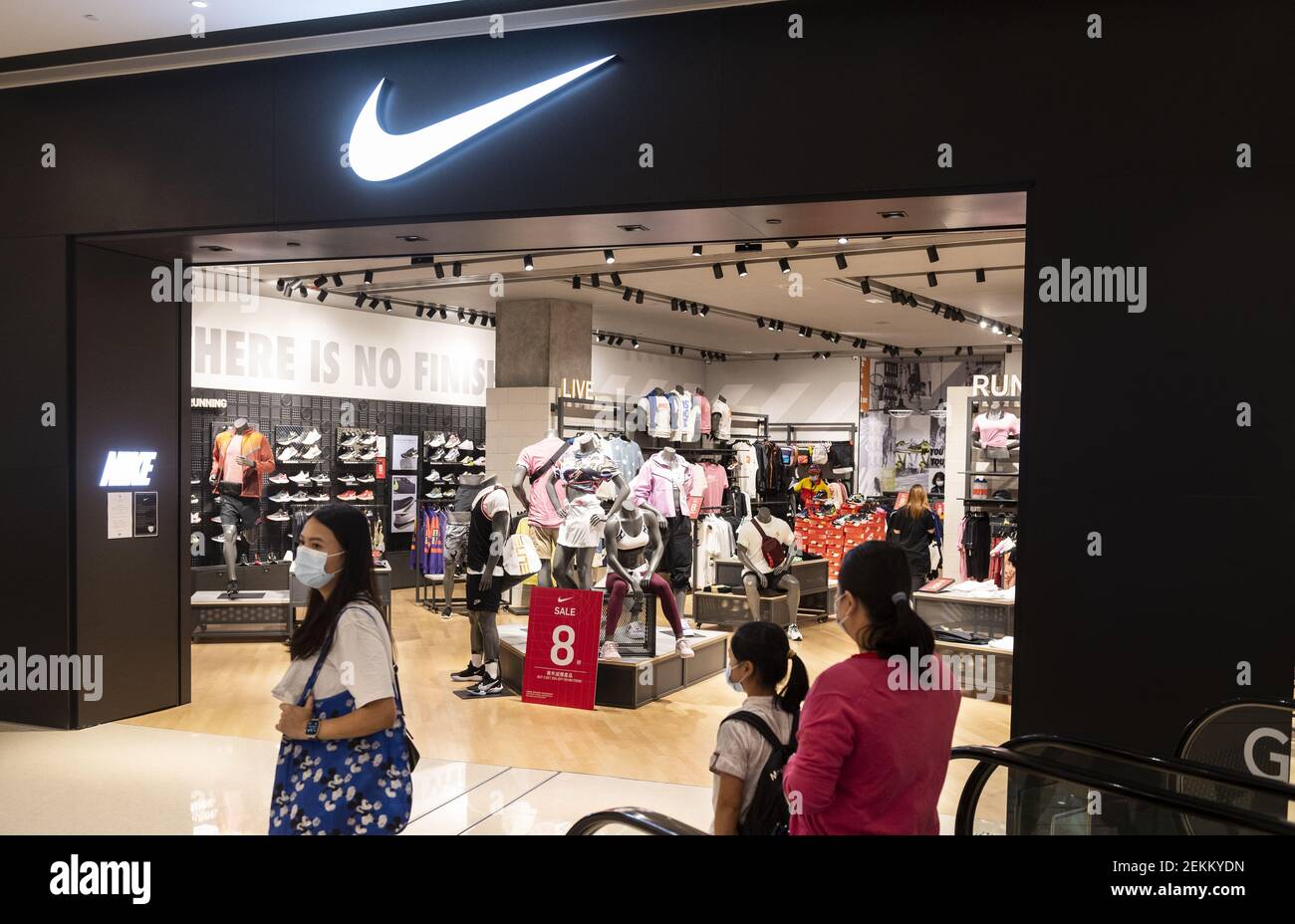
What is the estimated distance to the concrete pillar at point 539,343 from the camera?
464 inches

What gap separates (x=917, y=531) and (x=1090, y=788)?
7.37 metres

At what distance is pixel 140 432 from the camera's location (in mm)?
6316

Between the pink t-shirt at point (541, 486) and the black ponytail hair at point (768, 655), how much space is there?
503 cm

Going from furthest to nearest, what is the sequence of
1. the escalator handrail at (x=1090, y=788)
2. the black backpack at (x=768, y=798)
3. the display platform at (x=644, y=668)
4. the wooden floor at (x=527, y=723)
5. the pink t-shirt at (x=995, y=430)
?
the pink t-shirt at (x=995, y=430) < the display platform at (x=644, y=668) < the wooden floor at (x=527, y=723) < the black backpack at (x=768, y=798) < the escalator handrail at (x=1090, y=788)

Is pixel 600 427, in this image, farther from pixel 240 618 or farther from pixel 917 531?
pixel 240 618

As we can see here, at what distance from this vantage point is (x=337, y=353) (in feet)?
41.1

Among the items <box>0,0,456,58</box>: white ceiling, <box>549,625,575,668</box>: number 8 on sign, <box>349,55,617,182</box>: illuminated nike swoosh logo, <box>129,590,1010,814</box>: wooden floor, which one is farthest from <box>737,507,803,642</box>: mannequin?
<box>0,0,456,58</box>: white ceiling

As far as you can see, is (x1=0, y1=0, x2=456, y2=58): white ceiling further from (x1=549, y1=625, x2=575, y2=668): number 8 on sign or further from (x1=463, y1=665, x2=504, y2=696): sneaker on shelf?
(x1=463, y1=665, x2=504, y2=696): sneaker on shelf

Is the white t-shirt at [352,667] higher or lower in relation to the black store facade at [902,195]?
lower

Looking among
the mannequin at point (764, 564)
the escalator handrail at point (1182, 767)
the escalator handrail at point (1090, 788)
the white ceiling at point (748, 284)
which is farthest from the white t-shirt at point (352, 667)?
the mannequin at point (764, 564)

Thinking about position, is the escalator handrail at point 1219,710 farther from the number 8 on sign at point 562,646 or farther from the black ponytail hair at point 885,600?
the number 8 on sign at point 562,646

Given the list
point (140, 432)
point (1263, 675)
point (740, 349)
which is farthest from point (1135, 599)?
point (740, 349)

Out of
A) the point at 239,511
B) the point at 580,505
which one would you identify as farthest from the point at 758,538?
the point at 239,511
